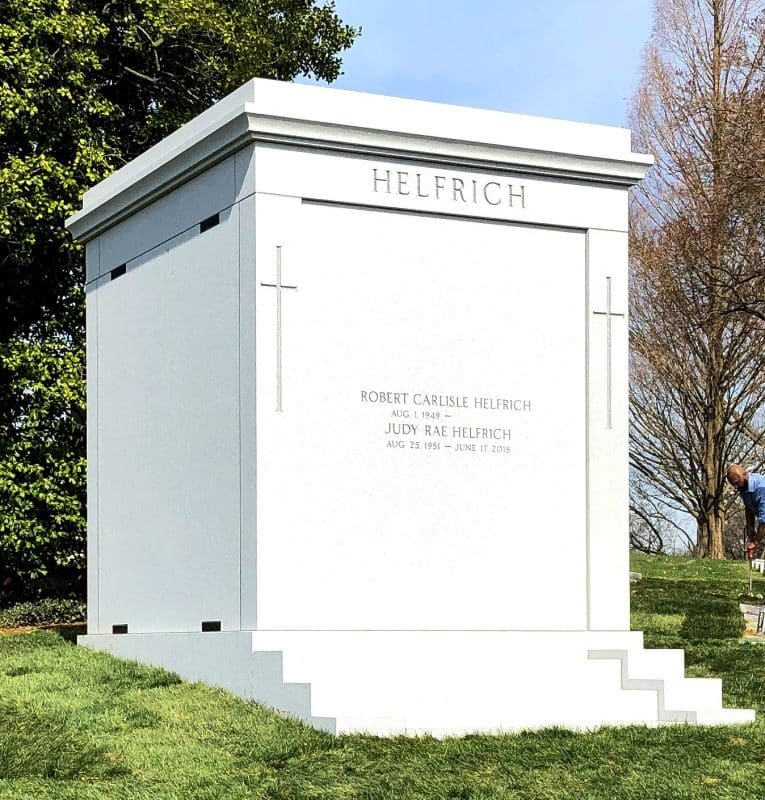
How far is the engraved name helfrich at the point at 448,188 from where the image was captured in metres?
10.9

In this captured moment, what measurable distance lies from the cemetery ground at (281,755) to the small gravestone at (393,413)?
0.51 meters

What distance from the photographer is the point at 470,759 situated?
328 inches

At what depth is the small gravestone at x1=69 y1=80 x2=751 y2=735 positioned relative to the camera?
10125mm

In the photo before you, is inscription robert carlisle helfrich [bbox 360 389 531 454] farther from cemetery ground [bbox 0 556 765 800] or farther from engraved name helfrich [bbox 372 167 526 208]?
cemetery ground [bbox 0 556 765 800]

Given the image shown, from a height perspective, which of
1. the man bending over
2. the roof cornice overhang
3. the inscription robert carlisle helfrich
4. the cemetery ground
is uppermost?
the roof cornice overhang

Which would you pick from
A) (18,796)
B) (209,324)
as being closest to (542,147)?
(209,324)

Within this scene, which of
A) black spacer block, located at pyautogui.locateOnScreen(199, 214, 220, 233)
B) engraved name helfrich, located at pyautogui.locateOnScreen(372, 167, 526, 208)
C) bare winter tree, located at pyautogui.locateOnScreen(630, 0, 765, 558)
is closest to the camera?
engraved name helfrich, located at pyautogui.locateOnScreen(372, 167, 526, 208)

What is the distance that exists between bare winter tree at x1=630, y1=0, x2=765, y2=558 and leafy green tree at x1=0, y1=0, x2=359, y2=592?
41.1 ft

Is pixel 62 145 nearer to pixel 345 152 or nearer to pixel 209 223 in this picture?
pixel 209 223

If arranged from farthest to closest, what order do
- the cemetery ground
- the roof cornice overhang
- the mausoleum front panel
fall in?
A: the roof cornice overhang < the mausoleum front panel < the cemetery ground

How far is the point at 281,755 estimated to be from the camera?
828cm

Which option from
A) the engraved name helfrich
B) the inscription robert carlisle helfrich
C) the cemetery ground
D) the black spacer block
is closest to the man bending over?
the cemetery ground

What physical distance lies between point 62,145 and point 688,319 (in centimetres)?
1615

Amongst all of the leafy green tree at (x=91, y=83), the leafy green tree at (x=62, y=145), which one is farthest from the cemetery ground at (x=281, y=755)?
the leafy green tree at (x=91, y=83)
